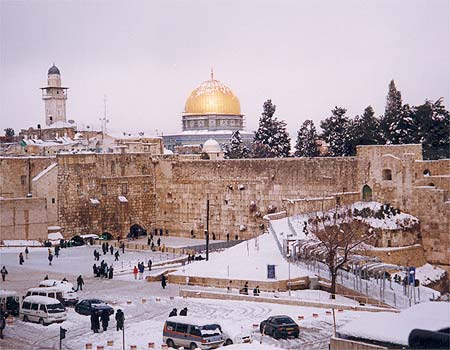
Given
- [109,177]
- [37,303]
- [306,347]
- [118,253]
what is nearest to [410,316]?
[306,347]

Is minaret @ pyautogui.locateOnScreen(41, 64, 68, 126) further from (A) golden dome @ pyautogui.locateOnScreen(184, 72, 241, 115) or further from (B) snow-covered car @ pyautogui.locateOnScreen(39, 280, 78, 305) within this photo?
(B) snow-covered car @ pyautogui.locateOnScreen(39, 280, 78, 305)

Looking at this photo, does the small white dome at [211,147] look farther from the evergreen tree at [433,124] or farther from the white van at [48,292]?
the white van at [48,292]

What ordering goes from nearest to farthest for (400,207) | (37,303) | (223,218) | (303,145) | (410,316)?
(410,316) < (37,303) < (400,207) < (223,218) < (303,145)

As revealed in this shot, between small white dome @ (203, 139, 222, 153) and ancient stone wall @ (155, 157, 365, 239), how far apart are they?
17285 mm

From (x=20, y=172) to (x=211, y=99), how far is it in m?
27.7

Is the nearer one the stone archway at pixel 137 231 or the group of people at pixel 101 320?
the group of people at pixel 101 320

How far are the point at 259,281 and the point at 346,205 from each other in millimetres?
8689

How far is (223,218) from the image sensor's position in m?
36.5

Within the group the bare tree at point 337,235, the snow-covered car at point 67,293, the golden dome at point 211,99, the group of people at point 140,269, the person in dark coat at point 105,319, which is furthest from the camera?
the golden dome at point 211,99

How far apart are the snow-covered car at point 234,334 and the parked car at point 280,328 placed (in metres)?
0.40

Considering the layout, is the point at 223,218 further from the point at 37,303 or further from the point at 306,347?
the point at 306,347

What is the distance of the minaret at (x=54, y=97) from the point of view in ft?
181

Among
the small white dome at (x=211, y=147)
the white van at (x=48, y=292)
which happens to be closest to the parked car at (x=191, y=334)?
the white van at (x=48, y=292)

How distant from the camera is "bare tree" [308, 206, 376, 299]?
806 inches
